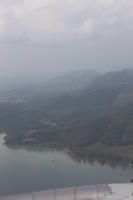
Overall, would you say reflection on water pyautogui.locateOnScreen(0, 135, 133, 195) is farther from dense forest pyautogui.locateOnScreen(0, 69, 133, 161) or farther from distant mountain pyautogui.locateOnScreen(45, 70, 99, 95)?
distant mountain pyautogui.locateOnScreen(45, 70, 99, 95)

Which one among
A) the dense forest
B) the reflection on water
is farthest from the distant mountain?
the reflection on water

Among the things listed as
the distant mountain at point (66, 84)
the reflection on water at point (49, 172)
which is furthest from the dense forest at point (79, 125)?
the distant mountain at point (66, 84)

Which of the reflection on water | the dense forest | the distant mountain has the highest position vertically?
the distant mountain

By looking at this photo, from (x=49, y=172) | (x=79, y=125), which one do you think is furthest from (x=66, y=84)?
(x=49, y=172)

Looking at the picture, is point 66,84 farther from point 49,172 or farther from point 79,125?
point 49,172

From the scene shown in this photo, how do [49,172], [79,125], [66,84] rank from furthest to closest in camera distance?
[66,84]
[79,125]
[49,172]

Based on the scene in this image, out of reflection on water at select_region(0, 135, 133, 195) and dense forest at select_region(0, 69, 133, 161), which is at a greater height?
dense forest at select_region(0, 69, 133, 161)

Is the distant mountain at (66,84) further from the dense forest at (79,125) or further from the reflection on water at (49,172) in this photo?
the reflection on water at (49,172)

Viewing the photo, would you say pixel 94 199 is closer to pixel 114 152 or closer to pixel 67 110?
pixel 114 152

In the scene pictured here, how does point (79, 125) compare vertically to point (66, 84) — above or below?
below
